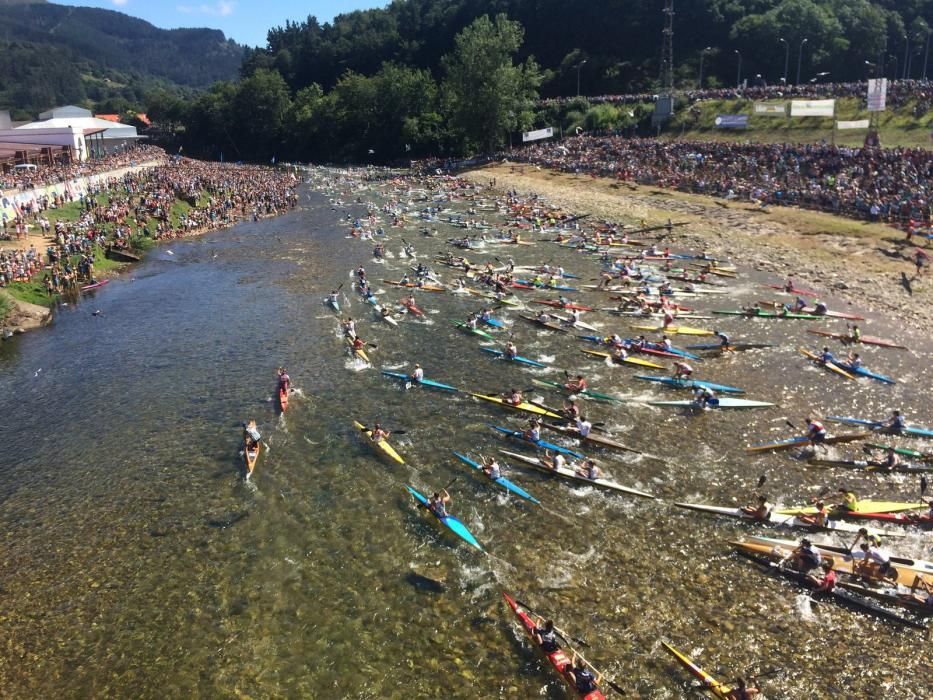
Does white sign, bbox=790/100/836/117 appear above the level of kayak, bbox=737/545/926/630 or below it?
above

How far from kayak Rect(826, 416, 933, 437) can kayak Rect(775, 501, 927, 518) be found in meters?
5.03

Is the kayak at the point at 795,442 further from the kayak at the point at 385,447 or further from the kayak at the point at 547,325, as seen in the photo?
the kayak at the point at 547,325

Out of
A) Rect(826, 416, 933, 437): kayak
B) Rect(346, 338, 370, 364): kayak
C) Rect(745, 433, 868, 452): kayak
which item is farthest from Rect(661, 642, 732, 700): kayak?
Rect(346, 338, 370, 364): kayak

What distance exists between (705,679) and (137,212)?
69.3 metres

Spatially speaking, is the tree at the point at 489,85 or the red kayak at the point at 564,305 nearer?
the red kayak at the point at 564,305

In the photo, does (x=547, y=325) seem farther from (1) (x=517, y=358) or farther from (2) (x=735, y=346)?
(2) (x=735, y=346)

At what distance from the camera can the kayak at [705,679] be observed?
14.4 metres

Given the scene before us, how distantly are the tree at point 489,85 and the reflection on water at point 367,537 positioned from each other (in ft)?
265

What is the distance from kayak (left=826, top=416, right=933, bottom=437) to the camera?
2431 centimetres

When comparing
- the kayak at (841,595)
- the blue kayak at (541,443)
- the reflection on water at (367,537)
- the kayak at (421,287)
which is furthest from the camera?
the kayak at (421,287)

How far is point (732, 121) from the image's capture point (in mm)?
81062

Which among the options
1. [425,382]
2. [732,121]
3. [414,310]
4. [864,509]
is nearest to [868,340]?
[864,509]

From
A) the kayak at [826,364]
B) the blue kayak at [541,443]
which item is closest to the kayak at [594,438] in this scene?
the blue kayak at [541,443]

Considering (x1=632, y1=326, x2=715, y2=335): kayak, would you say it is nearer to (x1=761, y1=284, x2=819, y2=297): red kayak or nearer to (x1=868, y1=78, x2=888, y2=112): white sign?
(x1=761, y1=284, x2=819, y2=297): red kayak
